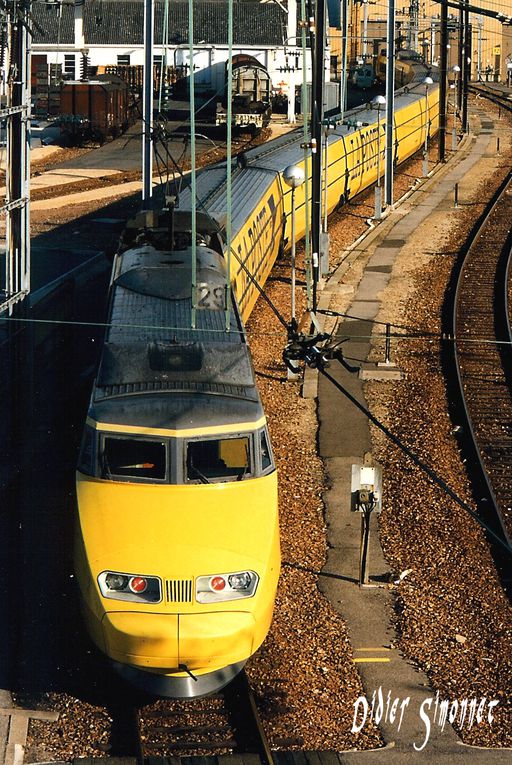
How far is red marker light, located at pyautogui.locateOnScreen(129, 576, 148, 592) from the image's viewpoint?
32.4 feet

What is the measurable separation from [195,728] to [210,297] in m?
5.03

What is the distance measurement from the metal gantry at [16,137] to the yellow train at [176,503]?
4609mm

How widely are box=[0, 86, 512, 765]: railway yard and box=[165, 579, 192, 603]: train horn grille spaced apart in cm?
124

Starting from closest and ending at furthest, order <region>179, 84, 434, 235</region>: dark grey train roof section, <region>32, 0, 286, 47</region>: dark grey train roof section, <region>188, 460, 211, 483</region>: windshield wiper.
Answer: <region>188, 460, 211, 483</region>: windshield wiper
<region>179, 84, 434, 235</region>: dark grey train roof section
<region>32, 0, 286, 47</region>: dark grey train roof section

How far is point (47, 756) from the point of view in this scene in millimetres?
9766

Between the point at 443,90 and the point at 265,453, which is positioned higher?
the point at 443,90

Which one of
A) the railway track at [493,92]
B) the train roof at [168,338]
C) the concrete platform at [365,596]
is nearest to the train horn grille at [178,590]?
the train roof at [168,338]

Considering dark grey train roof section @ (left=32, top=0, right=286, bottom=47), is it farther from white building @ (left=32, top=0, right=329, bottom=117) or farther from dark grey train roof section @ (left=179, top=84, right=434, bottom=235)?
dark grey train roof section @ (left=179, top=84, right=434, bottom=235)

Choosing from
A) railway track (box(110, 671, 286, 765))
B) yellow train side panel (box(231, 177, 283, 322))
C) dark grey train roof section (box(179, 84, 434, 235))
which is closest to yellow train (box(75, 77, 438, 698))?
railway track (box(110, 671, 286, 765))

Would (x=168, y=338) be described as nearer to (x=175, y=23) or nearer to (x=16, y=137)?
(x=16, y=137)

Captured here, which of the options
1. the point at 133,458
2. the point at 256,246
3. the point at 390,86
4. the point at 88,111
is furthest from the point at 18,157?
the point at 88,111

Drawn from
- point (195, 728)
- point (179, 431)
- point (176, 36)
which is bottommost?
point (195, 728)

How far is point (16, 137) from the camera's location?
17.0m

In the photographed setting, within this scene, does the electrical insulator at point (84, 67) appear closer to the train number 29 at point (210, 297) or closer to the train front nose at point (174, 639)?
the train number 29 at point (210, 297)
